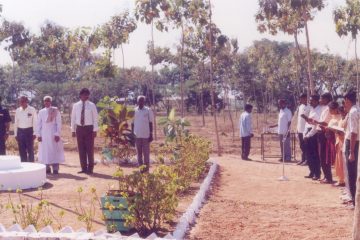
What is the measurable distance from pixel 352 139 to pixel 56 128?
5887 millimetres

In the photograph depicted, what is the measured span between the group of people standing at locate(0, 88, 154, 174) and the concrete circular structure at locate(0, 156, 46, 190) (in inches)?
56.4

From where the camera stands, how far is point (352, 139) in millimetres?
6551

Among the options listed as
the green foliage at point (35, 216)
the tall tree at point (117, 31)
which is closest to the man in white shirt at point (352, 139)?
the green foliage at point (35, 216)

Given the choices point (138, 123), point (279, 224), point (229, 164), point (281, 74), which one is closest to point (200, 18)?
point (229, 164)

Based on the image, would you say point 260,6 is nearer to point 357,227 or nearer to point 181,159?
point 181,159

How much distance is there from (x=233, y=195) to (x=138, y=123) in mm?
2851

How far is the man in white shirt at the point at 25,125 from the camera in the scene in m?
10.1

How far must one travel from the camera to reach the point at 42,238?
159 inches

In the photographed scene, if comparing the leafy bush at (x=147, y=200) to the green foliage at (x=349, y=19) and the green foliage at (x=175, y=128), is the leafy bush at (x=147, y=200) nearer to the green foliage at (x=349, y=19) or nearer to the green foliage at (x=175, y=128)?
the green foliage at (x=175, y=128)

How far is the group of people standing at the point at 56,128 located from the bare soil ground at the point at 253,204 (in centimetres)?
50

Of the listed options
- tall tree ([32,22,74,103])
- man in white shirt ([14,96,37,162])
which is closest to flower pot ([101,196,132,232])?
man in white shirt ([14,96,37,162])

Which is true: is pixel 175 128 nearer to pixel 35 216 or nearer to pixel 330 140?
pixel 330 140

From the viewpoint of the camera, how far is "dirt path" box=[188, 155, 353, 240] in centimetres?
566

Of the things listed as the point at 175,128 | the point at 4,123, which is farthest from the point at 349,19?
the point at 4,123
